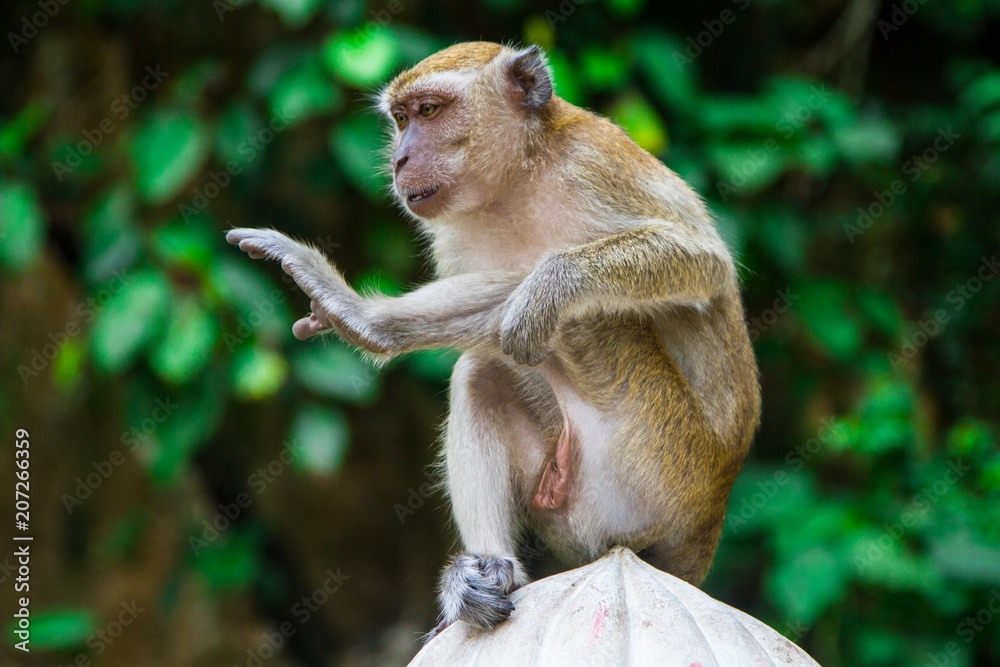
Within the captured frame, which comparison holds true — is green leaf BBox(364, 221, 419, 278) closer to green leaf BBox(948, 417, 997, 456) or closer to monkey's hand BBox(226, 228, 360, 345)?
monkey's hand BBox(226, 228, 360, 345)

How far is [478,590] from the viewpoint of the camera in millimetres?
2656

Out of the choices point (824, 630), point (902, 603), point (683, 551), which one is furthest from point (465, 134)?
point (824, 630)

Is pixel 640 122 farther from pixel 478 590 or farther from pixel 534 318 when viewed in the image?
pixel 478 590

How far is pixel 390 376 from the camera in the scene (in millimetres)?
6074

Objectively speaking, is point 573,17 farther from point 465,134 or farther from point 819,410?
point 819,410

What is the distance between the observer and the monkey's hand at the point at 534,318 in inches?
114
